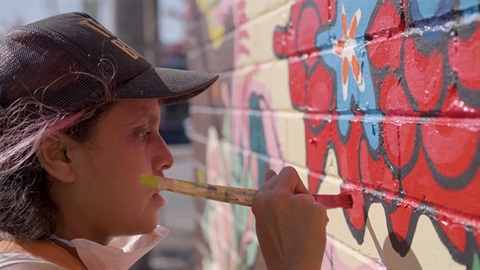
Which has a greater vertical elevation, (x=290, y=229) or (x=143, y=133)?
(x=143, y=133)

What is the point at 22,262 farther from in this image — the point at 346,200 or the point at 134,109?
the point at 346,200

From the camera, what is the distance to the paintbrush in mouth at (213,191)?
5.49 feet

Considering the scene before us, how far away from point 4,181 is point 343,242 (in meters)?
0.99

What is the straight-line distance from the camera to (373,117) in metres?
1.77

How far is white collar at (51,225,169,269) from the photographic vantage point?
181 cm

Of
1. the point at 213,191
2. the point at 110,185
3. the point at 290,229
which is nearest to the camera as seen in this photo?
A: the point at 290,229

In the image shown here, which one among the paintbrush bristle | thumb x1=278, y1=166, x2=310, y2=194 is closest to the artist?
thumb x1=278, y1=166, x2=310, y2=194

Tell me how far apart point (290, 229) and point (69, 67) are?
0.75m

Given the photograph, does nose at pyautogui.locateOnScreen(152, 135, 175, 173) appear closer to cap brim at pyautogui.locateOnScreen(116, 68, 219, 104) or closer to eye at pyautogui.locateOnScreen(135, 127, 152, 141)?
eye at pyautogui.locateOnScreen(135, 127, 152, 141)

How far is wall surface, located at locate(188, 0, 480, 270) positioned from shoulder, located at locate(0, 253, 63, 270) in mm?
835

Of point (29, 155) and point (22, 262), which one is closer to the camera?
point (22, 262)

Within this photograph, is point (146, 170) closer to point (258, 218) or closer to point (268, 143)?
point (258, 218)

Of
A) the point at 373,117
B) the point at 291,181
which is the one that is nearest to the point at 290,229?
the point at 291,181

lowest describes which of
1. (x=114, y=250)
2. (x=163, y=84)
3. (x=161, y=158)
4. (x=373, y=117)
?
(x=114, y=250)
